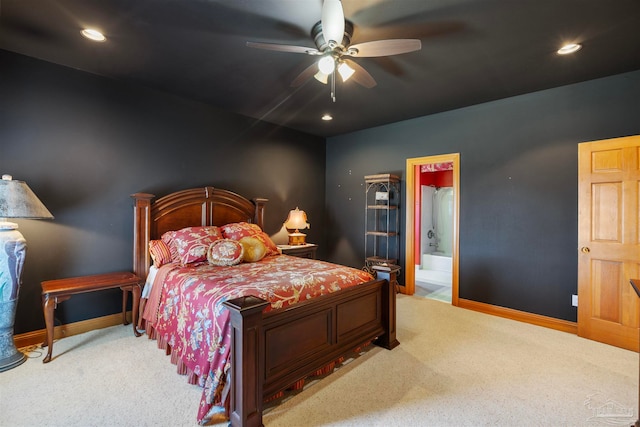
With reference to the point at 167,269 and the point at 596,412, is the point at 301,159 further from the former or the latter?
the point at 596,412

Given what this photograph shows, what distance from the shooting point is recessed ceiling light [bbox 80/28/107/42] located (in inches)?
92.1

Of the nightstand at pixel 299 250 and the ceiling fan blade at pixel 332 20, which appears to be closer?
the ceiling fan blade at pixel 332 20

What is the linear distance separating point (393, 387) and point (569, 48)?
3180mm

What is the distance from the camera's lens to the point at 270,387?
1842 mm

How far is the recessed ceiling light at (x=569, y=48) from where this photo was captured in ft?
8.05

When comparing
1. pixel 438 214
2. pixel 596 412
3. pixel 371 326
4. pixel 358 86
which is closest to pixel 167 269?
pixel 371 326

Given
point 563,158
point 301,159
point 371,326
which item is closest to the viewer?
point 371,326

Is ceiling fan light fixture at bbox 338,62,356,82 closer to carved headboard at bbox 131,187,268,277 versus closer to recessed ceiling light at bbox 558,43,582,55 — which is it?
recessed ceiling light at bbox 558,43,582,55

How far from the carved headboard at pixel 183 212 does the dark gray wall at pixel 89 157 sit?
19 cm

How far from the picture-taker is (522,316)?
3.47 meters

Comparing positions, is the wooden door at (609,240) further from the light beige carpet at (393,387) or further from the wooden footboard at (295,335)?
the wooden footboard at (295,335)

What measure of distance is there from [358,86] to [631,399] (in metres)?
3.49

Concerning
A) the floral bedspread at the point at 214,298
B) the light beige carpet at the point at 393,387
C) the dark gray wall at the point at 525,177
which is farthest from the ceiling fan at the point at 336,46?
the light beige carpet at the point at 393,387

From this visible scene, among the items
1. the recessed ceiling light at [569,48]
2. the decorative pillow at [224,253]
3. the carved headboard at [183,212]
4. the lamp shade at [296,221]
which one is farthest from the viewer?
the lamp shade at [296,221]
